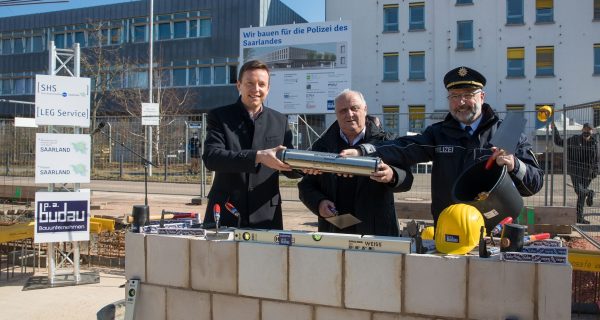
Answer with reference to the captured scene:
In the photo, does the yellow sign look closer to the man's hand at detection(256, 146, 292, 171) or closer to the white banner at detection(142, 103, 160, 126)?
the man's hand at detection(256, 146, 292, 171)

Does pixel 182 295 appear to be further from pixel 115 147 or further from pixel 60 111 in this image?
pixel 115 147

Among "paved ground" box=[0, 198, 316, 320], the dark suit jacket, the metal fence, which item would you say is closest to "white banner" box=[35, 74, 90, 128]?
the metal fence

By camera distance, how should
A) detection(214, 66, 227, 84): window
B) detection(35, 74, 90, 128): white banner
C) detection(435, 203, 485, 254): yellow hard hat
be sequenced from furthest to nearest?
detection(214, 66, 227, 84): window, detection(35, 74, 90, 128): white banner, detection(435, 203, 485, 254): yellow hard hat

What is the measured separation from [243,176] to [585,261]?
3155 mm

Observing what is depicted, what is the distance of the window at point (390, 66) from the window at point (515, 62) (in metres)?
6.43

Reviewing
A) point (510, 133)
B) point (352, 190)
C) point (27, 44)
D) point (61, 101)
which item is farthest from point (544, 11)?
point (27, 44)

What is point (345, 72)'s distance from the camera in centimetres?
2003

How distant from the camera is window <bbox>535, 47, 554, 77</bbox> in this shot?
29.2 m

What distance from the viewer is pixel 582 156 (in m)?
7.66

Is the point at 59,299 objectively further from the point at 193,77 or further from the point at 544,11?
the point at 193,77

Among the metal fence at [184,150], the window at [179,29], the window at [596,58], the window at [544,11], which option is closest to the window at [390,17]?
the window at [544,11]

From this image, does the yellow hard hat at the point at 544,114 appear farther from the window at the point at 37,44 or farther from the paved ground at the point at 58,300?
the window at the point at 37,44

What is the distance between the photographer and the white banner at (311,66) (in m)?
20.0

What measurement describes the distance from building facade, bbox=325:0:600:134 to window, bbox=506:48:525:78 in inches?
2.1
